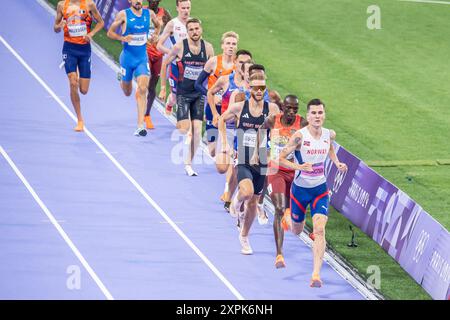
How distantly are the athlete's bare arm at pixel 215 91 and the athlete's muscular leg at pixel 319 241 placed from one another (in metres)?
3.14

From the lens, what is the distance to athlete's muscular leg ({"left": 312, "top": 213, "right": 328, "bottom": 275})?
16.1 m

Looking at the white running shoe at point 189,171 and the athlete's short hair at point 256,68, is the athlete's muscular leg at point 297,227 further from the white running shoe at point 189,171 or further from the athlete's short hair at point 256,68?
the white running shoe at point 189,171

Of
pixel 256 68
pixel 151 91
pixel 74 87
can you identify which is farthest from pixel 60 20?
pixel 256 68

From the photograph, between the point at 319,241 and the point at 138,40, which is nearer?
the point at 319,241

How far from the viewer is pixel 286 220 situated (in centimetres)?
1730

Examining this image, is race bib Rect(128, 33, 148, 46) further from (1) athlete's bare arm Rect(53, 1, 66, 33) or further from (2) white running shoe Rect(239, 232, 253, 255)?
(2) white running shoe Rect(239, 232, 253, 255)

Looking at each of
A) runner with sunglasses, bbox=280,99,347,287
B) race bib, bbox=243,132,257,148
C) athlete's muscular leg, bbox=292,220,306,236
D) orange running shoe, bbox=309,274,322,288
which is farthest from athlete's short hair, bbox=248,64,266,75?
orange running shoe, bbox=309,274,322,288

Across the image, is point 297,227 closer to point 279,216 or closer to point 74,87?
point 279,216

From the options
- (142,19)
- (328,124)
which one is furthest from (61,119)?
(328,124)

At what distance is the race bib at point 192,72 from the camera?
810 inches

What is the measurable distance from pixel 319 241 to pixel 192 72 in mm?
5329

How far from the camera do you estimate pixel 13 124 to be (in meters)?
22.7

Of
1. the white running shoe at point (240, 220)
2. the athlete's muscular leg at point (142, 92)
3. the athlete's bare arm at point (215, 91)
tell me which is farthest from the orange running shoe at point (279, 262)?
the athlete's muscular leg at point (142, 92)

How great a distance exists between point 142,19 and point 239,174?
549 centimetres
